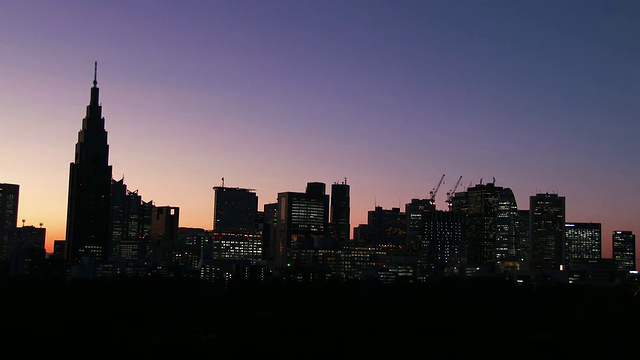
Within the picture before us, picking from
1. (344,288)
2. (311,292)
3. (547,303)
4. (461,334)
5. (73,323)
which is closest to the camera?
(73,323)

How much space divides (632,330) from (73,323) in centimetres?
5482

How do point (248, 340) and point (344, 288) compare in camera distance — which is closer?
point (248, 340)

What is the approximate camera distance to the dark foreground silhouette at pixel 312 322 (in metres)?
67.3

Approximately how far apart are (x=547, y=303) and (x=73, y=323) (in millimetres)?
63900

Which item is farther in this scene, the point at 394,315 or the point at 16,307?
the point at 394,315

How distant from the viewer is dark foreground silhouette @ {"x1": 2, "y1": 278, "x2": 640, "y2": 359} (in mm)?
67312

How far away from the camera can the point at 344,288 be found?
12962 centimetres

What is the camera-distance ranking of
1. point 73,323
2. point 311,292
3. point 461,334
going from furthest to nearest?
point 311,292 < point 461,334 < point 73,323

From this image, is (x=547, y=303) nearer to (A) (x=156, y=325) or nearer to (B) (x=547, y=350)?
(B) (x=547, y=350)

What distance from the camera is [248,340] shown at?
7356 cm

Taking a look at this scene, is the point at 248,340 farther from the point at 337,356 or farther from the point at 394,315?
the point at 394,315

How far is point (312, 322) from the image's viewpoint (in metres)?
87.2

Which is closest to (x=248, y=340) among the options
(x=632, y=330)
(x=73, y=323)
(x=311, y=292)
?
(x=73, y=323)

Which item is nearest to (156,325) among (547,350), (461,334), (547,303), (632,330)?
(461,334)
